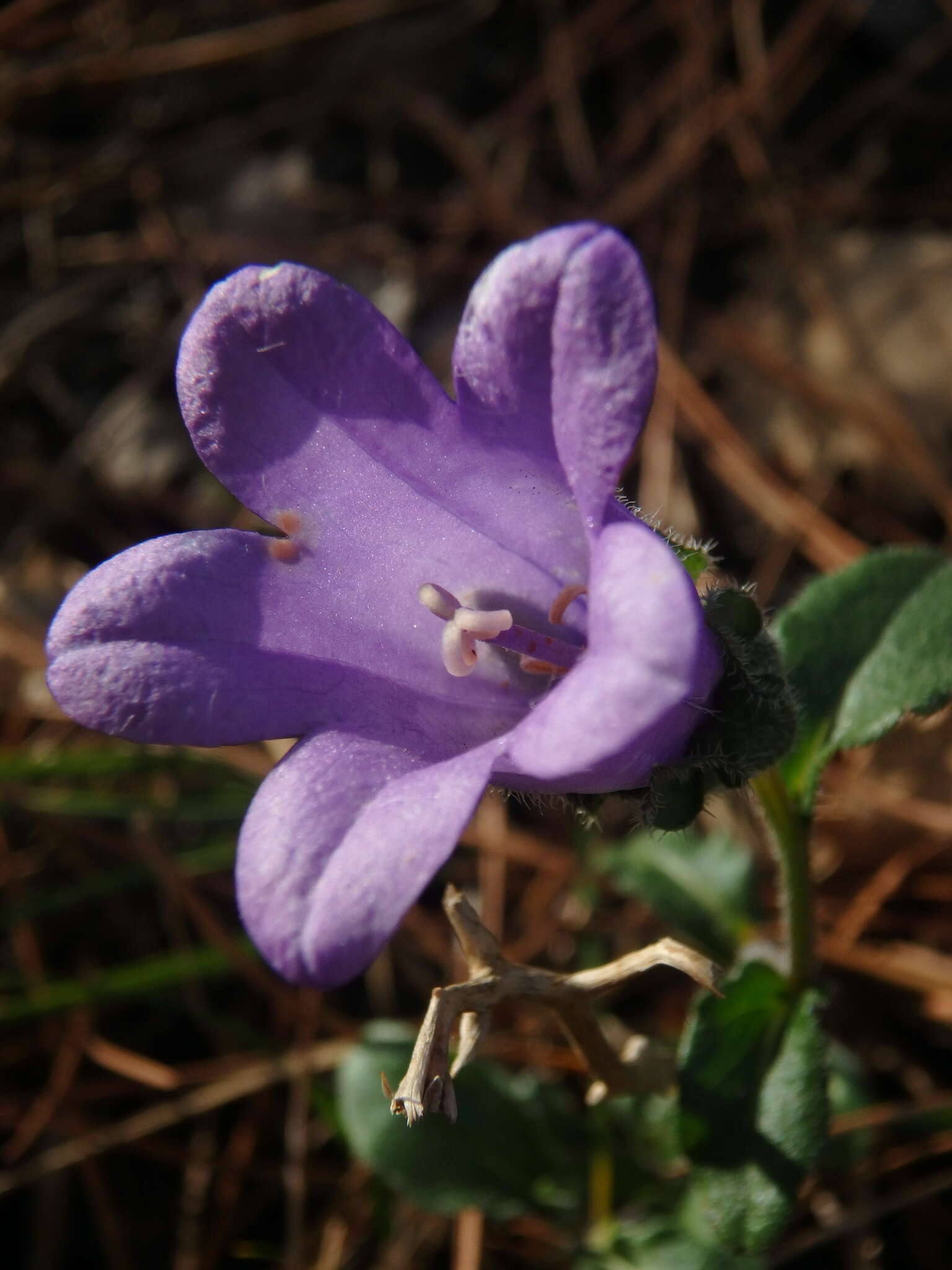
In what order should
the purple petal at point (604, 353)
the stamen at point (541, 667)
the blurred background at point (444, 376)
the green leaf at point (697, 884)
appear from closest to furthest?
the purple petal at point (604, 353) < the stamen at point (541, 667) < the green leaf at point (697, 884) < the blurred background at point (444, 376)

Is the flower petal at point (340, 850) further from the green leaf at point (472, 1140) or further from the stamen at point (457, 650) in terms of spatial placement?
the green leaf at point (472, 1140)

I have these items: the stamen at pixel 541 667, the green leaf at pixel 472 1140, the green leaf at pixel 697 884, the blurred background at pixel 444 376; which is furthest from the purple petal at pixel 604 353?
the green leaf at pixel 472 1140

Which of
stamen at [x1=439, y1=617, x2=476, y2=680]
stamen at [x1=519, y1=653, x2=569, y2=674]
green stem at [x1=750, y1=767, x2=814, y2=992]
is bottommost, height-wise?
green stem at [x1=750, y1=767, x2=814, y2=992]

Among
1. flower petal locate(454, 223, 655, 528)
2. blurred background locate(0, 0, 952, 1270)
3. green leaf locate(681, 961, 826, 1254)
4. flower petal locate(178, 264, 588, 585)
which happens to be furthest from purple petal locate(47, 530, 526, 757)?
green leaf locate(681, 961, 826, 1254)

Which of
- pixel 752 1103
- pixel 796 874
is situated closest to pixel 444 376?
pixel 796 874

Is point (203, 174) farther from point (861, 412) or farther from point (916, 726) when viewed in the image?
point (916, 726)

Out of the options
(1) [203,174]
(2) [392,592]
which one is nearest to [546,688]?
(2) [392,592]

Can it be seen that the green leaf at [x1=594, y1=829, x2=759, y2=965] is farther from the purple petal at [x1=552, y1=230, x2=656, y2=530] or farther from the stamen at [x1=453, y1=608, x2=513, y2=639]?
the purple petal at [x1=552, y1=230, x2=656, y2=530]
